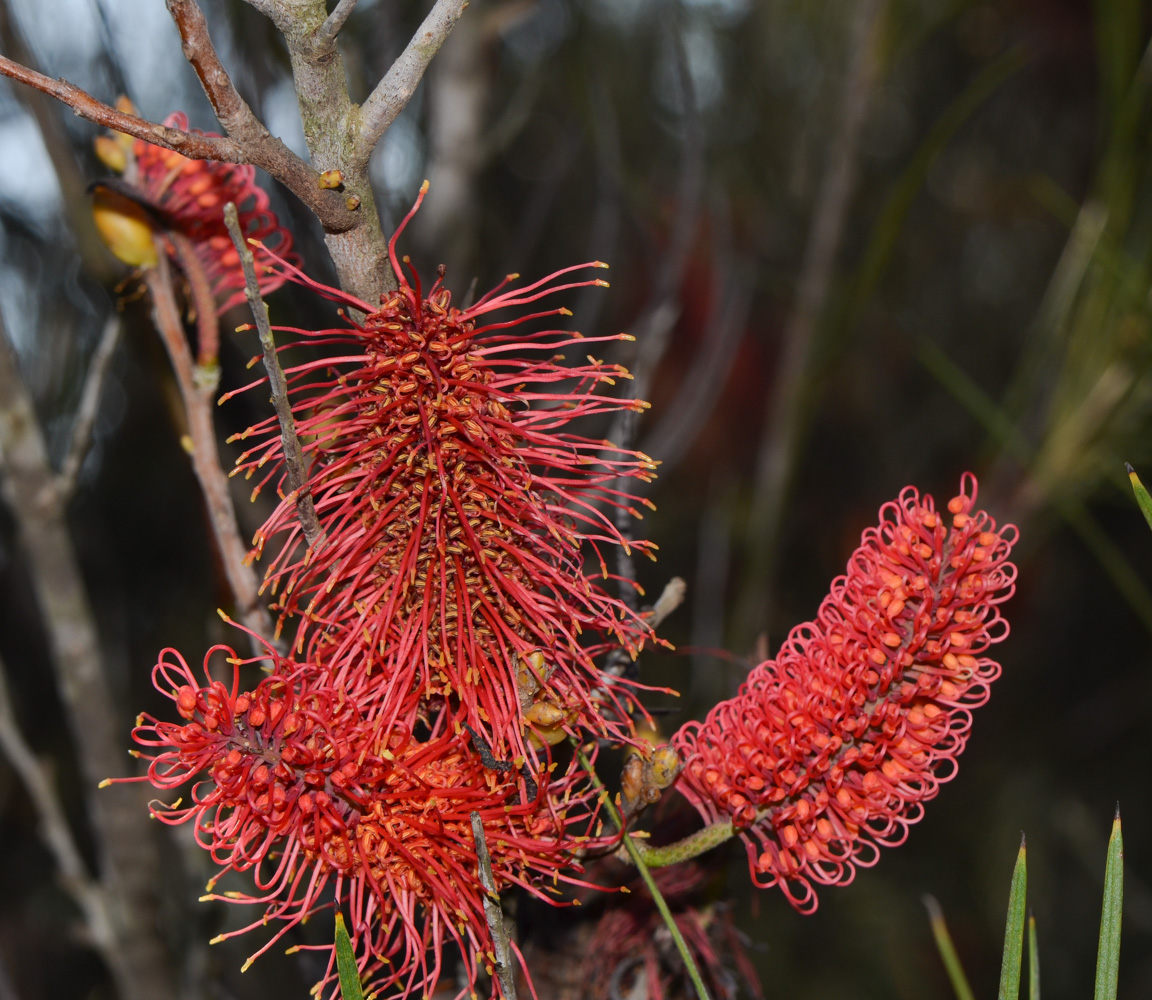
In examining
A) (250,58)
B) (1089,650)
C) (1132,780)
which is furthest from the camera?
(1089,650)

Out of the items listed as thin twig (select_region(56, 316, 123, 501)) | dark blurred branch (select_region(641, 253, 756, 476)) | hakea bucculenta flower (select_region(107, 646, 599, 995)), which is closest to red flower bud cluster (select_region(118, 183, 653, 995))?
hakea bucculenta flower (select_region(107, 646, 599, 995))

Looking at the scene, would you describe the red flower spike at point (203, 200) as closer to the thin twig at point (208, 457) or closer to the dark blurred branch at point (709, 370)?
the thin twig at point (208, 457)

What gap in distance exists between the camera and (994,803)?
2.34 meters

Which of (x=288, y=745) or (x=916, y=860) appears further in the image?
(x=916, y=860)

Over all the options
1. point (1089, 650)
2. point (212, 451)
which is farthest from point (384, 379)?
point (1089, 650)

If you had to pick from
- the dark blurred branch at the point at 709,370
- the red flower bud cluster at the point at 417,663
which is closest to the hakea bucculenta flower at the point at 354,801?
the red flower bud cluster at the point at 417,663

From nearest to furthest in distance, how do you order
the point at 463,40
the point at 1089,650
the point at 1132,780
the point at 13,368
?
the point at 13,368, the point at 463,40, the point at 1132,780, the point at 1089,650

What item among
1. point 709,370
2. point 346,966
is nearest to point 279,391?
point 346,966

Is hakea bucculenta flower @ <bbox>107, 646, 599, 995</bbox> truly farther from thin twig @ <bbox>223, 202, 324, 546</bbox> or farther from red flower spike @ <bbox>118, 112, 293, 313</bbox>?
red flower spike @ <bbox>118, 112, 293, 313</bbox>

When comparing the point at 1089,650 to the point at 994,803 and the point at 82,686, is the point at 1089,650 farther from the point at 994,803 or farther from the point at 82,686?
the point at 82,686

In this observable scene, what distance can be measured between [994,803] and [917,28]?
179 cm

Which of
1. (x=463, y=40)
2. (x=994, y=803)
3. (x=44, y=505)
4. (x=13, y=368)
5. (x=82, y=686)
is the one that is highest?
(x=463, y=40)

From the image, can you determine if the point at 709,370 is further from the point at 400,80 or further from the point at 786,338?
the point at 786,338

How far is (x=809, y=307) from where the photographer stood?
147 cm
